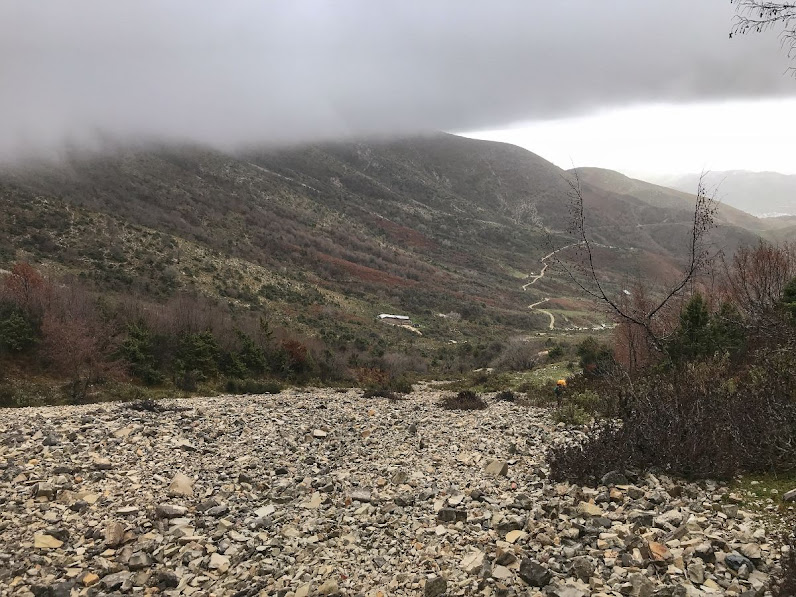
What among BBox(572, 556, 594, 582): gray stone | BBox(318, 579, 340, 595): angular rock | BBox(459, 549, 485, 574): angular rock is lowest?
BBox(318, 579, 340, 595): angular rock

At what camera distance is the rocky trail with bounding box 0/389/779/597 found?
15.7 feet

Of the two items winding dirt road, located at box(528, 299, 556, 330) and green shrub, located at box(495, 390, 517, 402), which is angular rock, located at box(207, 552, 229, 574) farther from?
winding dirt road, located at box(528, 299, 556, 330)

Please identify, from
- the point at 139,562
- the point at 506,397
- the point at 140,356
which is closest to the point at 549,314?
the point at 506,397

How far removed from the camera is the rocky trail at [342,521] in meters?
4.77

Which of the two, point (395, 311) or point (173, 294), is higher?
point (173, 294)

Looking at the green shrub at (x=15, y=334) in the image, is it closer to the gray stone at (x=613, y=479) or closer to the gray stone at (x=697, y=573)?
the gray stone at (x=613, y=479)

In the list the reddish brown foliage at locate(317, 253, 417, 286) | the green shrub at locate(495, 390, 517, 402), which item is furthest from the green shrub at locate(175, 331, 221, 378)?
the reddish brown foliage at locate(317, 253, 417, 286)

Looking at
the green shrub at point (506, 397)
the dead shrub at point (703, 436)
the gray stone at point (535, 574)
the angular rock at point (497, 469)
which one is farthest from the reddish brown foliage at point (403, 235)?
the gray stone at point (535, 574)

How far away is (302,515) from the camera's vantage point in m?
7.06

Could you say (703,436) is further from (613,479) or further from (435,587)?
(435,587)

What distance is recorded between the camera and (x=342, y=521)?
6840 mm

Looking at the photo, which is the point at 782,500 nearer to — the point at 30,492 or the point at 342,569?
the point at 342,569

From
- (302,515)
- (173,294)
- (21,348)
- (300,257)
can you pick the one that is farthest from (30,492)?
(300,257)

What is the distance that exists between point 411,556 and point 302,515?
2.01 metres
